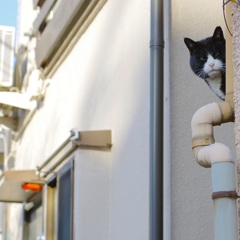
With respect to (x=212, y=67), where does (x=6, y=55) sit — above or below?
above

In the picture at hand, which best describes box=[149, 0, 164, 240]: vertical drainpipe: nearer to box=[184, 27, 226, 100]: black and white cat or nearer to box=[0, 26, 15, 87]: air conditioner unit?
box=[184, 27, 226, 100]: black and white cat

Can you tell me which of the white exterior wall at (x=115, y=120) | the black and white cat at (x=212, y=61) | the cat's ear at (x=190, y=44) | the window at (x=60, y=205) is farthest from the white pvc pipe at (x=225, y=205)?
the window at (x=60, y=205)

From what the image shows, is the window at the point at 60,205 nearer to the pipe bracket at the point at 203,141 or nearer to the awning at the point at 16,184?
the awning at the point at 16,184

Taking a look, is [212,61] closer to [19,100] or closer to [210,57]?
[210,57]

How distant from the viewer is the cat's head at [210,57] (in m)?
5.43

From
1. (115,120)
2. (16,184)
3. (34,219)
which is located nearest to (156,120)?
(115,120)

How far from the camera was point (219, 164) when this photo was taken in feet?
13.2

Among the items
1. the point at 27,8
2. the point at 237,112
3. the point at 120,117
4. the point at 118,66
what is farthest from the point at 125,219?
the point at 27,8

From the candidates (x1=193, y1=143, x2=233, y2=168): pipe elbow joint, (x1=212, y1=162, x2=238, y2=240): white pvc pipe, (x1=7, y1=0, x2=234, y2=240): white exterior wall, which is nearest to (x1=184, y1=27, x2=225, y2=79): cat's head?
(x1=7, y1=0, x2=234, y2=240): white exterior wall

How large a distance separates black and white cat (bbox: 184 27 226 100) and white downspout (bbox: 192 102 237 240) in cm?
105

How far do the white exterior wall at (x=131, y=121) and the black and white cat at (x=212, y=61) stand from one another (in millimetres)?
497

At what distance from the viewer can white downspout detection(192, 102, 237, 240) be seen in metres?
3.83

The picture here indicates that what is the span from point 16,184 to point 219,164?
18.8ft

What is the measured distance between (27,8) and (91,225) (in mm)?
6282
